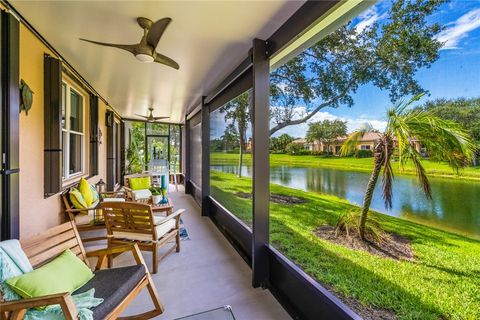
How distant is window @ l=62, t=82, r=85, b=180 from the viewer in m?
3.53

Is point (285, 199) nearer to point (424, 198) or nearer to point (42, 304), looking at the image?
point (424, 198)

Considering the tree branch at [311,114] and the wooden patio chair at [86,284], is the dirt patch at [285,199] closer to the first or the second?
the tree branch at [311,114]

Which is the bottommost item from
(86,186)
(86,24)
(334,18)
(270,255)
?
(270,255)

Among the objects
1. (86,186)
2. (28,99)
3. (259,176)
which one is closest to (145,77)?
(28,99)

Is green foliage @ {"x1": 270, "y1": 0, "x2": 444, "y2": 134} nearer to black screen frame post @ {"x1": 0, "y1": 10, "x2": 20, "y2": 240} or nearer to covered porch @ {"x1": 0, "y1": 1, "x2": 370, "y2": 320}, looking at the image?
covered porch @ {"x1": 0, "y1": 1, "x2": 370, "y2": 320}

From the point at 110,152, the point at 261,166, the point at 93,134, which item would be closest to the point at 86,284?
the point at 261,166

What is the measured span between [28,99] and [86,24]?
2.93 feet

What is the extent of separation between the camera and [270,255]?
8.10ft

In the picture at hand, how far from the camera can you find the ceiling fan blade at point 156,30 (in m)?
1.79

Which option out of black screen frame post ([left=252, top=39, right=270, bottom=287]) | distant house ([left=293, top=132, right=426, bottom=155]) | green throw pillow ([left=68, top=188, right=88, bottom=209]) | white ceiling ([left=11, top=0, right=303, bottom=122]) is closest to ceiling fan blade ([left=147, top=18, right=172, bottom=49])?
white ceiling ([left=11, top=0, right=303, bottom=122])

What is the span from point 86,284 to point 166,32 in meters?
2.24

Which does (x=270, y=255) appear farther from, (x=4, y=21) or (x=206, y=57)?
(x=4, y=21)

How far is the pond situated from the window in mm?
3631

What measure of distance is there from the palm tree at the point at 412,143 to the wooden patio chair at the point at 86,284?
180 centimetres
